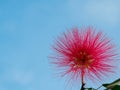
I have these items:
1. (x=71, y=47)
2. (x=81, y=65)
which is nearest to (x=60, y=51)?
(x=71, y=47)

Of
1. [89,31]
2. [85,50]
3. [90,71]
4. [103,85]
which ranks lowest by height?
[103,85]

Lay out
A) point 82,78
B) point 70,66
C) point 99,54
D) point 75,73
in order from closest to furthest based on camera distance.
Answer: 1. point 82,78
2. point 75,73
3. point 70,66
4. point 99,54

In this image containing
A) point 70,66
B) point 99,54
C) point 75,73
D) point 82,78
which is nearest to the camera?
point 82,78

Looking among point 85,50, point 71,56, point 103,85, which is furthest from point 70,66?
point 103,85

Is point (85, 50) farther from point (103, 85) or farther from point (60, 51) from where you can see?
point (103, 85)

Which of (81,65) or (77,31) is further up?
(77,31)

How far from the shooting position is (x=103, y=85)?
1.63 metres

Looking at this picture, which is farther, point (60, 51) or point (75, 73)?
point (60, 51)

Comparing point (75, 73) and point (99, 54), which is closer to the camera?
point (75, 73)

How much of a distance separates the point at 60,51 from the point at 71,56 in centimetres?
12

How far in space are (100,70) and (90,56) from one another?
20 centimetres

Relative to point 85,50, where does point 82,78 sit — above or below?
below

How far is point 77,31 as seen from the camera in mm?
1654

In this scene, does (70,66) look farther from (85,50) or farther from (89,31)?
(89,31)
